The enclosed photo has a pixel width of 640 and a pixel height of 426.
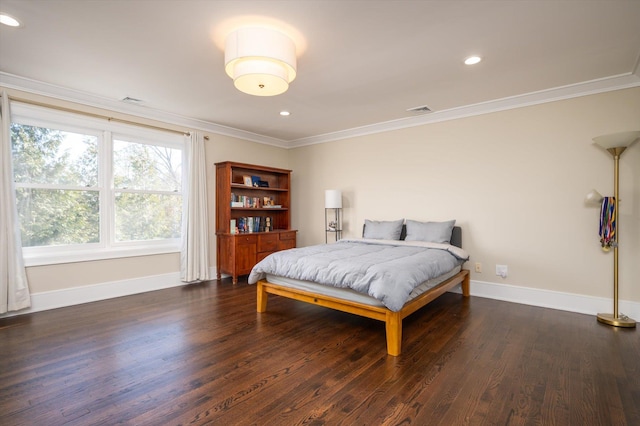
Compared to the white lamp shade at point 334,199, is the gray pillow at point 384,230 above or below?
below

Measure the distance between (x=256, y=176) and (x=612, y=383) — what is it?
16.5 feet

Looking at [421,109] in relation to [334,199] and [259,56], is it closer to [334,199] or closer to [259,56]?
[334,199]

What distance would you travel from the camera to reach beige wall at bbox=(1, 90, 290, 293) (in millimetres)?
3506

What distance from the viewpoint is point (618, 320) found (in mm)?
2994

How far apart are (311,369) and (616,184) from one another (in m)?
3.40

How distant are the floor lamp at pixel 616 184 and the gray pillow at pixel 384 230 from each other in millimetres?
2260

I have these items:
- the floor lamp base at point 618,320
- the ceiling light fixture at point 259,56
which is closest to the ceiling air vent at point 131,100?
the ceiling light fixture at point 259,56

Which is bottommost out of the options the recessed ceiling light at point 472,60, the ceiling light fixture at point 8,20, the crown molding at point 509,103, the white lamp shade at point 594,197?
the white lamp shade at point 594,197

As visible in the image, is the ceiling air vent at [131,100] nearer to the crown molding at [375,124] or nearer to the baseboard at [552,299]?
the crown molding at [375,124]

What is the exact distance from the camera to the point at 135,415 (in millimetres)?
1690

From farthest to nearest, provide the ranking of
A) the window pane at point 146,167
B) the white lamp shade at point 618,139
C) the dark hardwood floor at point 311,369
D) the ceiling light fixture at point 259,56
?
the window pane at point 146,167, the white lamp shade at point 618,139, the ceiling light fixture at point 259,56, the dark hardwood floor at point 311,369

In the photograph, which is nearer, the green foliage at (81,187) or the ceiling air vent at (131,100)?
the green foliage at (81,187)

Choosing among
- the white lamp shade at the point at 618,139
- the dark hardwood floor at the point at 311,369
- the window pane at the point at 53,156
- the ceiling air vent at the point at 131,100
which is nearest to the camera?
the dark hardwood floor at the point at 311,369

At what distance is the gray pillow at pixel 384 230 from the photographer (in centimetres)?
445
